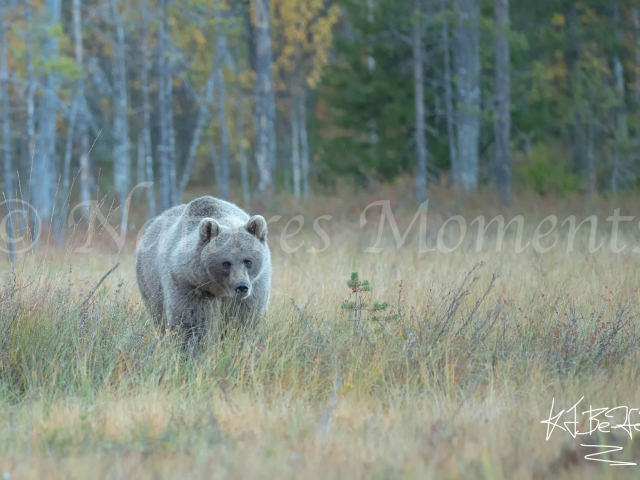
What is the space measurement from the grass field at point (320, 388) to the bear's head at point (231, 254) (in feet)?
1.25

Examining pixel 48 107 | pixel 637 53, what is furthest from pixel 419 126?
pixel 637 53

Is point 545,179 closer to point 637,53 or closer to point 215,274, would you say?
point 637,53

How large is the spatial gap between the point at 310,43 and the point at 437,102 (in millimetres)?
12640

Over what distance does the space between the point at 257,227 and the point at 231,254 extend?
44 cm

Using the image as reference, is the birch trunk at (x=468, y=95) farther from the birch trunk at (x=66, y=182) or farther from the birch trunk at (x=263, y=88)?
the birch trunk at (x=66, y=182)

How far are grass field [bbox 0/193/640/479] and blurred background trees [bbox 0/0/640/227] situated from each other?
910 centimetres

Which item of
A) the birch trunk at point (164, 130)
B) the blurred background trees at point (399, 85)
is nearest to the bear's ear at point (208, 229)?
the blurred background trees at point (399, 85)

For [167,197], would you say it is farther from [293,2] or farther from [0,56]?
[293,2]

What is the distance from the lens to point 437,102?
21.1m

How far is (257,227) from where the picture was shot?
628 centimetres

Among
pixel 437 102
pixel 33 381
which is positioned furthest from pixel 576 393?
pixel 437 102

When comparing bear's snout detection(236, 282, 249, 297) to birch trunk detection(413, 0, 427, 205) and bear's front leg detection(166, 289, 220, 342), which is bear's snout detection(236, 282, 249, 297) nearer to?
bear's front leg detection(166, 289, 220, 342)

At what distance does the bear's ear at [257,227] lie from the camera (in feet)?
20.4

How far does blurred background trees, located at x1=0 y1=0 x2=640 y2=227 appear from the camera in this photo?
16.9 meters
